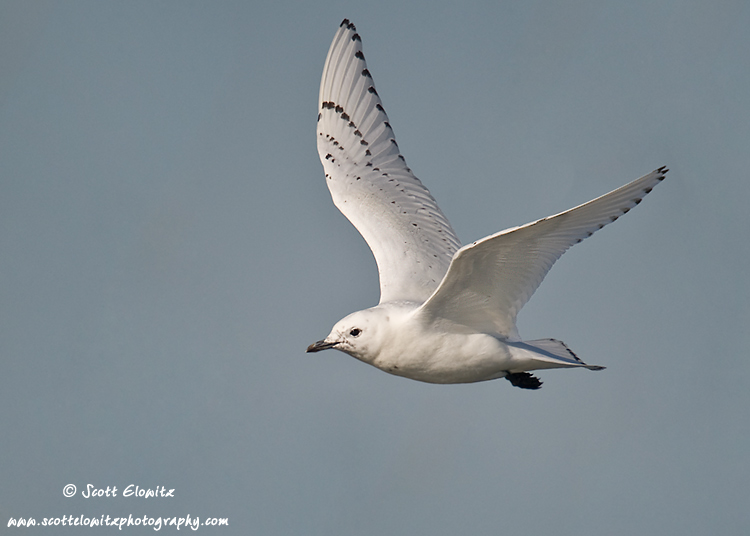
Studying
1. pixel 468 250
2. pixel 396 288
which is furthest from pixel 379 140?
pixel 468 250

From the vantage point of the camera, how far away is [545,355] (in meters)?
10.2

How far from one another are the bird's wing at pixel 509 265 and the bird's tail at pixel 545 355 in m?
0.25

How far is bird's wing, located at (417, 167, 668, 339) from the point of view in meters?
9.00

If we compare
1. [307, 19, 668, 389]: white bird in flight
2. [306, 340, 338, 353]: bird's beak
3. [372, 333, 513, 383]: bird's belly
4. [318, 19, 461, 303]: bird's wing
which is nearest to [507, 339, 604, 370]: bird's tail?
[307, 19, 668, 389]: white bird in flight

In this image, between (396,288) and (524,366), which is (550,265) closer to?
(524,366)

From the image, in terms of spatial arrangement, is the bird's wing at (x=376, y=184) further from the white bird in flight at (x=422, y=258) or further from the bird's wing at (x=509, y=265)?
the bird's wing at (x=509, y=265)

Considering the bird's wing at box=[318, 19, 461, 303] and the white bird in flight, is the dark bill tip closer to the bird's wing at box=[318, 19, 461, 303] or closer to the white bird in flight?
the white bird in flight

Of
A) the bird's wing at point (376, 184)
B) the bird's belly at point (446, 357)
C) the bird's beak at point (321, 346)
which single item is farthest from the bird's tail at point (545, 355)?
the bird's beak at point (321, 346)

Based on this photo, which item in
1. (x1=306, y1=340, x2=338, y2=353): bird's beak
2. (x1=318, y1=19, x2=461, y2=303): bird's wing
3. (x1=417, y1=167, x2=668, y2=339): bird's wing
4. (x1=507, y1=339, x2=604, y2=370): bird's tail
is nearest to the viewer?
(x1=417, y1=167, x2=668, y2=339): bird's wing

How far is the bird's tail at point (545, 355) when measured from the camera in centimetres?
1007

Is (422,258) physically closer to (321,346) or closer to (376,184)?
(376,184)

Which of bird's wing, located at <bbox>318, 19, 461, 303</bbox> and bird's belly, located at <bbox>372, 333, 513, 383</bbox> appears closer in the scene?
bird's belly, located at <bbox>372, 333, 513, 383</bbox>

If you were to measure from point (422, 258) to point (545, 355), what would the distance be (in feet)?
7.41

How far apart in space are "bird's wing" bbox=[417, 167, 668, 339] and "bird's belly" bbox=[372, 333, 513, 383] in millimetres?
167
